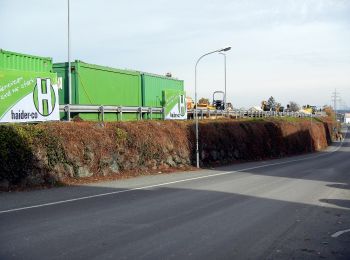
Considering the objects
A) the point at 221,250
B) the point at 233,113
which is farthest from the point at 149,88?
the point at 221,250

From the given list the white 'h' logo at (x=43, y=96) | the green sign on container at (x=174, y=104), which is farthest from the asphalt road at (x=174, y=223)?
the green sign on container at (x=174, y=104)

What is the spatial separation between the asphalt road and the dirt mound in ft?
5.28

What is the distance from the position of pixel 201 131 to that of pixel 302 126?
3443cm

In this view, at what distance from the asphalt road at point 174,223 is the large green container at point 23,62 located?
21.1 feet

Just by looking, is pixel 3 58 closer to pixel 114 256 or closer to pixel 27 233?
pixel 27 233

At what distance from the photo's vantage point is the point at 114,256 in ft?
22.8

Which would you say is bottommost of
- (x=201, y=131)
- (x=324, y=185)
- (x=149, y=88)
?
(x=324, y=185)

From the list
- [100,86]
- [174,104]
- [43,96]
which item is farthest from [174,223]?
[174,104]

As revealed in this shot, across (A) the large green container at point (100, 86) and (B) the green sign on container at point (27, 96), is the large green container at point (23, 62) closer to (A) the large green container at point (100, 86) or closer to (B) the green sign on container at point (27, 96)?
(B) the green sign on container at point (27, 96)

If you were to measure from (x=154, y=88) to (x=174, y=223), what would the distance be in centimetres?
2200

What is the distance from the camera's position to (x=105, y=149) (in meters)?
20.2

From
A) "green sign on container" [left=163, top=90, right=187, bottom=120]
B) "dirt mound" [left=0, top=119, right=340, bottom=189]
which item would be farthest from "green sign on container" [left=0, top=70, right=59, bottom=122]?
"green sign on container" [left=163, top=90, right=187, bottom=120]

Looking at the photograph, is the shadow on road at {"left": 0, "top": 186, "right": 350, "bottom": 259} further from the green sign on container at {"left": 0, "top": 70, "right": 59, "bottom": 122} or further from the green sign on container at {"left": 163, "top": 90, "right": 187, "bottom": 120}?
the green sign on container at {"left": 163, "top": 90, "right": 187, "bottom": 120}

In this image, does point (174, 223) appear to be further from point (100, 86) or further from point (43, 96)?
point (100, 86)
